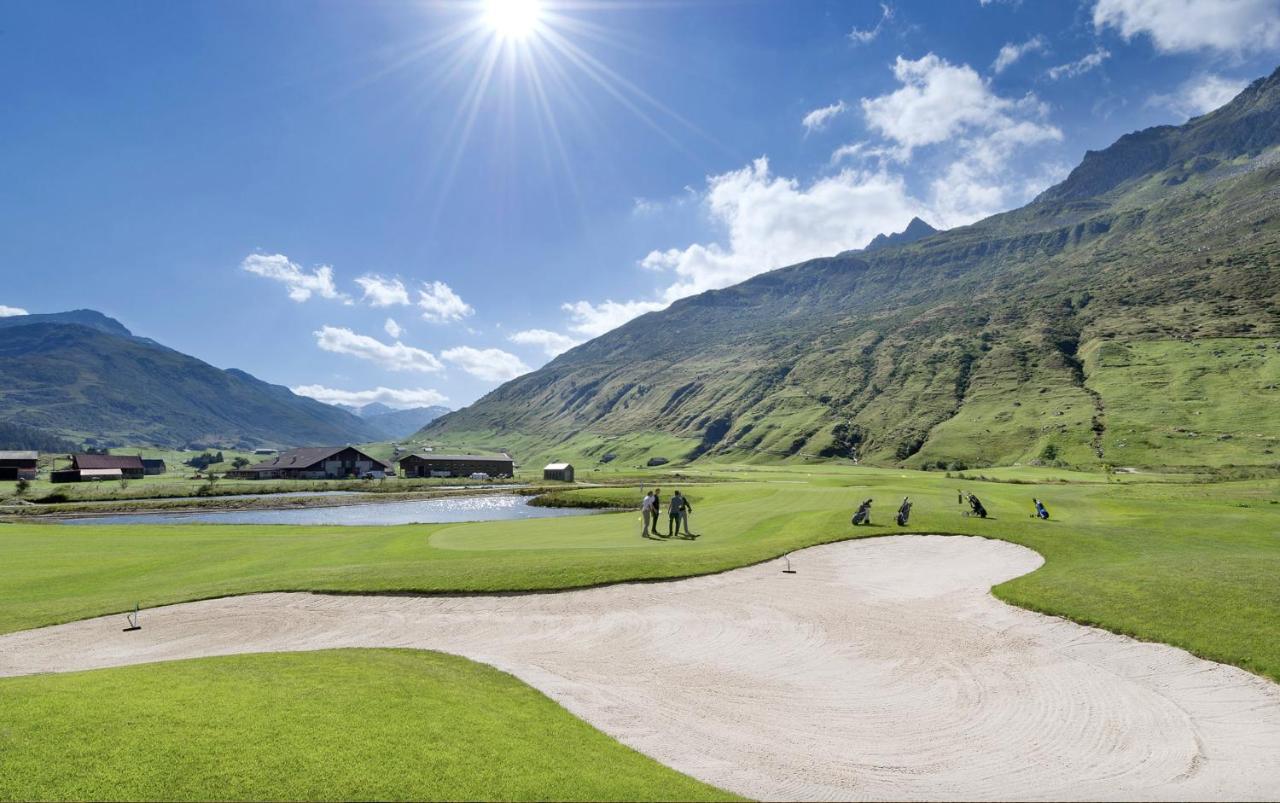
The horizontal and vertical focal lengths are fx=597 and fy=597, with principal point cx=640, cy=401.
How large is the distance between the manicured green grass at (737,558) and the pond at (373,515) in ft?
80.4

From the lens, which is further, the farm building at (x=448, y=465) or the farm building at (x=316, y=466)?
the farm building at (x=448, y=465)

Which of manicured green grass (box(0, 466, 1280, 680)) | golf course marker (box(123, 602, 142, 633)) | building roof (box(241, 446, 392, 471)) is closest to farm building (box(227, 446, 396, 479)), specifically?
building roof (box(241, 446, 392, 471))

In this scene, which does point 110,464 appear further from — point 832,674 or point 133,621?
point 832,674

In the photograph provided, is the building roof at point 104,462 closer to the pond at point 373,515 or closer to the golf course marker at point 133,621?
the pond at point 373,515

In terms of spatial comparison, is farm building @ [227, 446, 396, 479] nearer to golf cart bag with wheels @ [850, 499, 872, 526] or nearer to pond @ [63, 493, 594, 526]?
pond @ [63, 493, 594, 526]

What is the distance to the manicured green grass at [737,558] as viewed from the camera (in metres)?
18.1

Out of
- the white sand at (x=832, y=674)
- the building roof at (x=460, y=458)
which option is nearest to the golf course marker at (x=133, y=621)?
the white sand at (x=832, y=674)

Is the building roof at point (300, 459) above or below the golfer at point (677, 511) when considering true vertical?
above

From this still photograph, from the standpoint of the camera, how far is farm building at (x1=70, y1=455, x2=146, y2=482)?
147 m

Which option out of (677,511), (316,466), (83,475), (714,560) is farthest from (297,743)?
(83,475)

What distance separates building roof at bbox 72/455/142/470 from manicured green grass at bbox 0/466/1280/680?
429 ft

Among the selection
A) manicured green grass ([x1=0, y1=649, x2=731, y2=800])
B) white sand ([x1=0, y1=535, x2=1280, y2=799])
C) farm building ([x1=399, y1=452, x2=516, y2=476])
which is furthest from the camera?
farm building ([x1=399, y1=452, x2=516, y2=476])

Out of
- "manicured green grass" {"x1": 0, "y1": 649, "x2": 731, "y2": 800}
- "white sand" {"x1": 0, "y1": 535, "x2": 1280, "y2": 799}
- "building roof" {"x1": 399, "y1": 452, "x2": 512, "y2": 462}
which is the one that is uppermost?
"building roof" {"x1": 399, "y1": 452, "x2": 512, "y2": 462}

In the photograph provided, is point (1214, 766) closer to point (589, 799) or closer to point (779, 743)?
point (779, 743)
